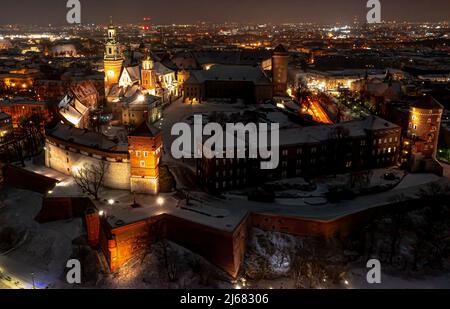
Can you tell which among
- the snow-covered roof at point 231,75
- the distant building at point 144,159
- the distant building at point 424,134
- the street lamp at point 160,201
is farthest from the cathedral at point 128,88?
the distant building at point 424,134

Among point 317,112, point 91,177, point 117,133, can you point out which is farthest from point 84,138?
point 317,112

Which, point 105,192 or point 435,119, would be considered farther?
point 435,119

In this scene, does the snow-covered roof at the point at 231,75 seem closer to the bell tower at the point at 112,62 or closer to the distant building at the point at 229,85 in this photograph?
the distant building at the point at 229,85

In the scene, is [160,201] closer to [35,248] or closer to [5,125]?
[35,248]

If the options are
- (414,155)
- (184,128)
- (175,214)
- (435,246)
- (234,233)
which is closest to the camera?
(234,233)

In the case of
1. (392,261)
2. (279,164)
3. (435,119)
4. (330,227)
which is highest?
(435,119)

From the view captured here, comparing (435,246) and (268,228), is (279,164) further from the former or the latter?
(435,246)

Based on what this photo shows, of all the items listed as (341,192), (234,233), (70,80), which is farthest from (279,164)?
(70,80)

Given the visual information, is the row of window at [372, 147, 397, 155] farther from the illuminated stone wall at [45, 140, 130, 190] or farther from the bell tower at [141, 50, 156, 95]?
the bell tower at [141, 50, 156, 95]
